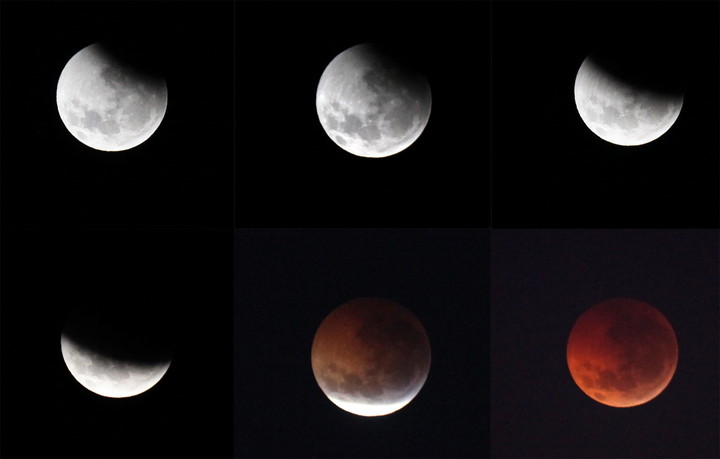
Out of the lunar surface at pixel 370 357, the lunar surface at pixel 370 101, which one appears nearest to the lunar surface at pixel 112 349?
the lunar surface at pixel 370 357

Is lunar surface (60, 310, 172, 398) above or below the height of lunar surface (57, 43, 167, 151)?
below

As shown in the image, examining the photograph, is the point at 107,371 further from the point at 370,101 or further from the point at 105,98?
the point at 370,101

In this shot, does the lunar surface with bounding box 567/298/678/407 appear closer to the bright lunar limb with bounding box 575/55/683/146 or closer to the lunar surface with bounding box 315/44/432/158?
the bright lunar limb with bounding box 575/55/683/146

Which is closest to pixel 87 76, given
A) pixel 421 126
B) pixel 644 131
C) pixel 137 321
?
pixel 137 321

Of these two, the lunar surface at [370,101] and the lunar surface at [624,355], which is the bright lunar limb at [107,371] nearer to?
the lunar surface at [370,101]

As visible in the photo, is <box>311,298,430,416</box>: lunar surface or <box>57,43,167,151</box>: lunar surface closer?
<box>311,298,430,416</box>: lunar surface

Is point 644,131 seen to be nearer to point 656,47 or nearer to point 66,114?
point 656,47

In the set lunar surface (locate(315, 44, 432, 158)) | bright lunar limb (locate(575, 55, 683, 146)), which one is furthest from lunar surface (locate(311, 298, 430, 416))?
bright lunar limb (locate(575, 55, 683, 146))
